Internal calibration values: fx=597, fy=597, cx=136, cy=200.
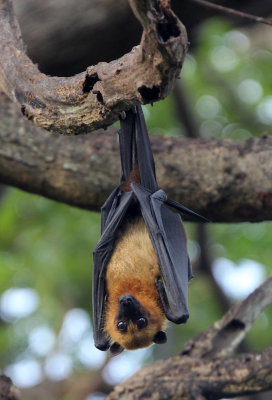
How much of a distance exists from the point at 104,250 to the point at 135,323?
72 centimetres

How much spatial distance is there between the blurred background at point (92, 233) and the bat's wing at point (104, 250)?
72.7 inches

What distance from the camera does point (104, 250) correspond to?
212 inches

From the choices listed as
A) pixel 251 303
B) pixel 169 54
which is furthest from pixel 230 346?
pixel 169 54

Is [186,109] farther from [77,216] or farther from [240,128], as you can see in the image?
[77,216]

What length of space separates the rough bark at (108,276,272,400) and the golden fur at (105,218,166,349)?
32cm

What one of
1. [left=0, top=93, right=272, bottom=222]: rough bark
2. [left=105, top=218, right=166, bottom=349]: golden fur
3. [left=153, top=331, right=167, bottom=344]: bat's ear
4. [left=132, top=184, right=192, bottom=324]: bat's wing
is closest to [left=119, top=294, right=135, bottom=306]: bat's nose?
[left=105, top=218, right=166, bottom=349]: golden fur

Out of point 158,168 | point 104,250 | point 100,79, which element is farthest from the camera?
point 158,168

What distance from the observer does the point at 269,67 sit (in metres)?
9.35

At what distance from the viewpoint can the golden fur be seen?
5.42 m

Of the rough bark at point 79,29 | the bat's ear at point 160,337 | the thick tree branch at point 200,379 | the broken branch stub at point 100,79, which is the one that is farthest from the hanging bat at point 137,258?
the rough bark at point 79,29

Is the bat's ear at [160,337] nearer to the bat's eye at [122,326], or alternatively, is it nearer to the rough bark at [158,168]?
the bat's eye at [122,326]

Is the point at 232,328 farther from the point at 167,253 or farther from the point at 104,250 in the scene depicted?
the point at 104,250

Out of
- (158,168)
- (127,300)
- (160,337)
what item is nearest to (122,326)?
(127,300)

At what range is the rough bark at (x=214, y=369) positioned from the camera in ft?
16.3
